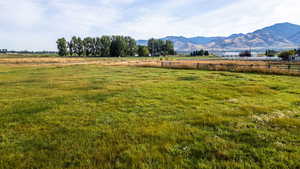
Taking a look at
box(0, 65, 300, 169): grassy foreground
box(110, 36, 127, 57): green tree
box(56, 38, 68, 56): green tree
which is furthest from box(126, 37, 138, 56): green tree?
box(0, 65, 300, 169): grassy foreground

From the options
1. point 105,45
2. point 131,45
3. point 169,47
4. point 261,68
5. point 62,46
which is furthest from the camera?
point 169,47

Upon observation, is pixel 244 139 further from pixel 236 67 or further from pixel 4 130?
pixel 236 67

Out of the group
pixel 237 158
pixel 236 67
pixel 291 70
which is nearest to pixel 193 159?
pixel 237 158

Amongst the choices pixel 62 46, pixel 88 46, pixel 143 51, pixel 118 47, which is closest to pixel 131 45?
pixel 143 51

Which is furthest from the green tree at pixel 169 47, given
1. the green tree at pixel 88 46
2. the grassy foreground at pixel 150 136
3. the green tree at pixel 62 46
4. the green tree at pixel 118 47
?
the grassy foreground at pixel 150 136

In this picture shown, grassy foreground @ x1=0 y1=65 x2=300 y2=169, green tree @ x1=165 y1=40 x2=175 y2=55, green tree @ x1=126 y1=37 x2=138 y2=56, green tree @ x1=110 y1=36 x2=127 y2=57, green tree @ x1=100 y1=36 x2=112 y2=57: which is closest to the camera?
grassy foreground @ x1=0 y1=65 x2=300 y2=169

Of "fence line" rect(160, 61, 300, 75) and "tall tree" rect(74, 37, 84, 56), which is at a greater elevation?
"tall tree" rect(74, 37, 84, 56)

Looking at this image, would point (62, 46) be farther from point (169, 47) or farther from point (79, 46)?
point (169, 47)

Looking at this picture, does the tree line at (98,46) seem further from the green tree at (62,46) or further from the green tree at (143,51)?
the green tree at (143,51)

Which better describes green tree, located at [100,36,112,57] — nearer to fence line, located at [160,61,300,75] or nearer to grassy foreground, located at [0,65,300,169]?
fence line, located at [160,61,300,75]

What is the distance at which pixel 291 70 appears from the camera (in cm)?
1862

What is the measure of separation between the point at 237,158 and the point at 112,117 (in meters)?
3.93

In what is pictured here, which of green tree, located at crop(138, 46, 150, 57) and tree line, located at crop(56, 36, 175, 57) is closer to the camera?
tree line, located at crop(56, 36, 175, 57)

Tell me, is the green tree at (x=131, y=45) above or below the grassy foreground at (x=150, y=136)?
above
